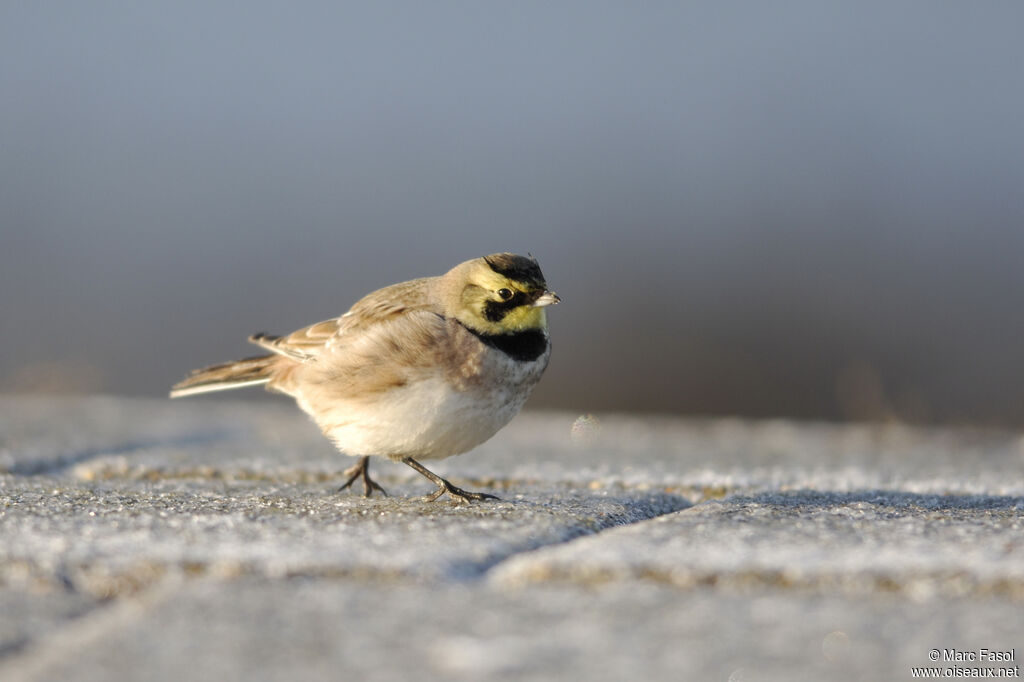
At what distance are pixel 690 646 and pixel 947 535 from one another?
3.00 ft

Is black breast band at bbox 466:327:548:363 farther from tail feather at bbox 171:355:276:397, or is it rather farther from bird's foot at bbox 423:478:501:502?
tail feather at bbox 171:355:276:397

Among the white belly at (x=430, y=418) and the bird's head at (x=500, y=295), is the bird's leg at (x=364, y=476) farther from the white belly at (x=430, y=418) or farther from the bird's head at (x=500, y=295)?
the bird's head at (x=500, y=295)

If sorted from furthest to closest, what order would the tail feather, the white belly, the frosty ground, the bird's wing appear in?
the tail feather, the bird's wing, the white belly, the frosty ground

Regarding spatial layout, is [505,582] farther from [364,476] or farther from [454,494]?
[364,476]

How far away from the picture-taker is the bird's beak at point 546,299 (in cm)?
393

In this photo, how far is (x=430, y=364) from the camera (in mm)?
3697

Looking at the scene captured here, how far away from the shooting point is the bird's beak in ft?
12.9

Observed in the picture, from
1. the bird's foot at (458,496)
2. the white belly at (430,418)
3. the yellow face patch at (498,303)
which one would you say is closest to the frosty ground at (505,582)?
the bird's foot at (458,496)

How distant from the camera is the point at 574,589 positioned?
186 cm

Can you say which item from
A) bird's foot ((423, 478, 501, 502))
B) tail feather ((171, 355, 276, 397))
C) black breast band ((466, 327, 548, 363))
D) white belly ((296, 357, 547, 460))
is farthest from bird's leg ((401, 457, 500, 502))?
tail feather ((171, 355, 276, 397))

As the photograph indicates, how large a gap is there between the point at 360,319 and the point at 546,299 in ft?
2.13

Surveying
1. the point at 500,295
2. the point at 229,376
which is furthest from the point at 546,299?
the point at 229,376

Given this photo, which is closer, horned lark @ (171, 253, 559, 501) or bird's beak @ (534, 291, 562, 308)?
horned lark @ (171, 253, 559, 501)

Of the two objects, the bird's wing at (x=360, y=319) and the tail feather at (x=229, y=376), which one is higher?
the bird's wing at (x=360, y=319)
